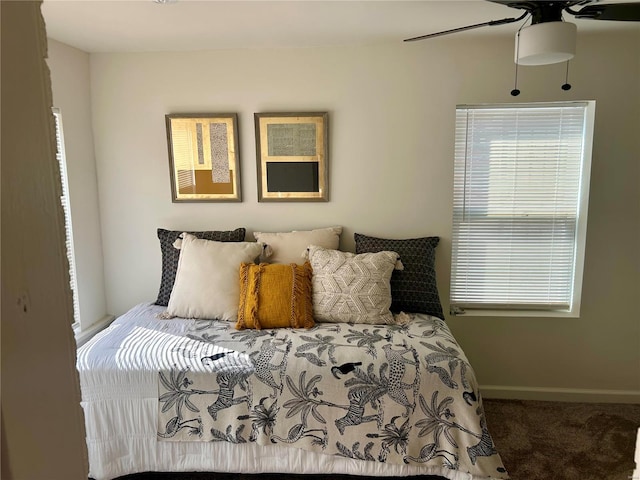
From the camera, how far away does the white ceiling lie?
2.05m

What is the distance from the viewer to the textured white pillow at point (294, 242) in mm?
2750

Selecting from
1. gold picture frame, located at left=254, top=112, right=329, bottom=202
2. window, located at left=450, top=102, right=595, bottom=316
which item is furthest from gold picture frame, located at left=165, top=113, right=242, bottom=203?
window, located at left=450, top=102, right=595, bottom=316

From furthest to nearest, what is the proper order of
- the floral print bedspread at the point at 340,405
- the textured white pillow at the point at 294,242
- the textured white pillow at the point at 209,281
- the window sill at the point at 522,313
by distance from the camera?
the window sill at the point at 522,313, the textured white pillow at the point at 294,242, the textured white pillow at the point at 209,281, the floral print bedspread at the point at 340,405

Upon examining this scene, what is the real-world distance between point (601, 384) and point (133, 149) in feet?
11.7

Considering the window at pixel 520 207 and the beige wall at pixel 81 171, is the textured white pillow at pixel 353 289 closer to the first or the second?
the window at pixel 520 207

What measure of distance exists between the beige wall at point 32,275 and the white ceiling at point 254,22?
1852 millimetres

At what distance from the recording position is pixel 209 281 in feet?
8.40

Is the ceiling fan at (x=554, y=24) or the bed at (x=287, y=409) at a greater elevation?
the ceiling fan at (x=554, y=24)

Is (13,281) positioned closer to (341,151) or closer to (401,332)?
(401,332)

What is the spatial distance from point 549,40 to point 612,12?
31 cm

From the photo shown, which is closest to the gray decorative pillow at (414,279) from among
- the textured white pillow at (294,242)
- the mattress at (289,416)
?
the textured white pillow at (294,242)

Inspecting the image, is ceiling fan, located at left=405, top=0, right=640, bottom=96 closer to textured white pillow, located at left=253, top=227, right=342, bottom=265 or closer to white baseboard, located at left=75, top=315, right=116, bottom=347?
textured white pillow, located at left=253, top=227, right=342, bottom=265

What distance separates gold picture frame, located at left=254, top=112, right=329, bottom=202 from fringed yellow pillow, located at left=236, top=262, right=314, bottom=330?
23.3 inches

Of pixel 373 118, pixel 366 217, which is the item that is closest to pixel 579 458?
pixel 366 217
